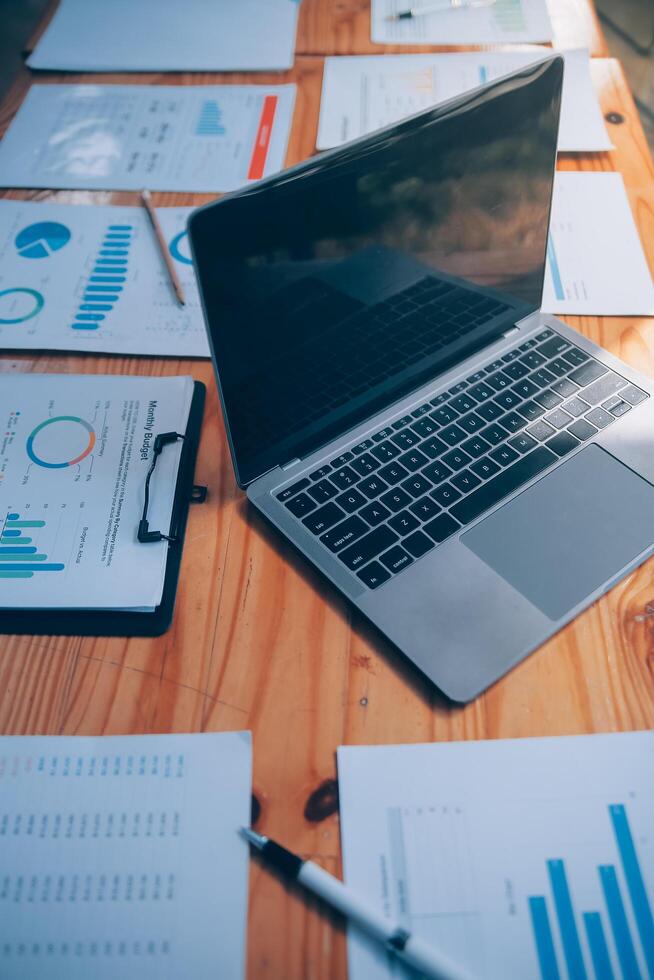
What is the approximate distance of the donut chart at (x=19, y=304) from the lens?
894 mm

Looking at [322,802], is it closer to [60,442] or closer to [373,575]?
[373,575]

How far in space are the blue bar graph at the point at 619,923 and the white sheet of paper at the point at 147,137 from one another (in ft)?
3.01

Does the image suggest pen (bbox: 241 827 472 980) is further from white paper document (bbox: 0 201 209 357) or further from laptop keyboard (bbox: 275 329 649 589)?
white paper document (bbox: 0 201 209 357)

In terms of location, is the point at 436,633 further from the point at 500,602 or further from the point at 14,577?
the point at 14,577

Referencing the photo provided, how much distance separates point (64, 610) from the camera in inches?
25.4

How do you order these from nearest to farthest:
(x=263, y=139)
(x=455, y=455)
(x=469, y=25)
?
(x=455, y=455) → (x=263, y=139) → (x=469, y=25)

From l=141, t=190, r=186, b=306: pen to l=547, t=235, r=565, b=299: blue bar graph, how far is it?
445 mm

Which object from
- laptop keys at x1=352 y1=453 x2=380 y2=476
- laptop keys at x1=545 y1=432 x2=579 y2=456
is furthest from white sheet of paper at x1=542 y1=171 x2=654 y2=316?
laptop keys at x1=352 y1=453 x2=380 y2=476

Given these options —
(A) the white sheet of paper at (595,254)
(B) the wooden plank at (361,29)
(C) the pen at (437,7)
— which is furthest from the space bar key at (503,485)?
(C) the pen at (437,7)

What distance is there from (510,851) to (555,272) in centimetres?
67

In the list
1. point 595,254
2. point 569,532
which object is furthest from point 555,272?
point 569,532

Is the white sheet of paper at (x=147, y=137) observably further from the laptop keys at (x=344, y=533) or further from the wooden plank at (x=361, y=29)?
the laptop keys at (x=344, y=533)

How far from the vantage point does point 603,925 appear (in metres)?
0.50

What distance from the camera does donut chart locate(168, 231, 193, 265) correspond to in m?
0.96
